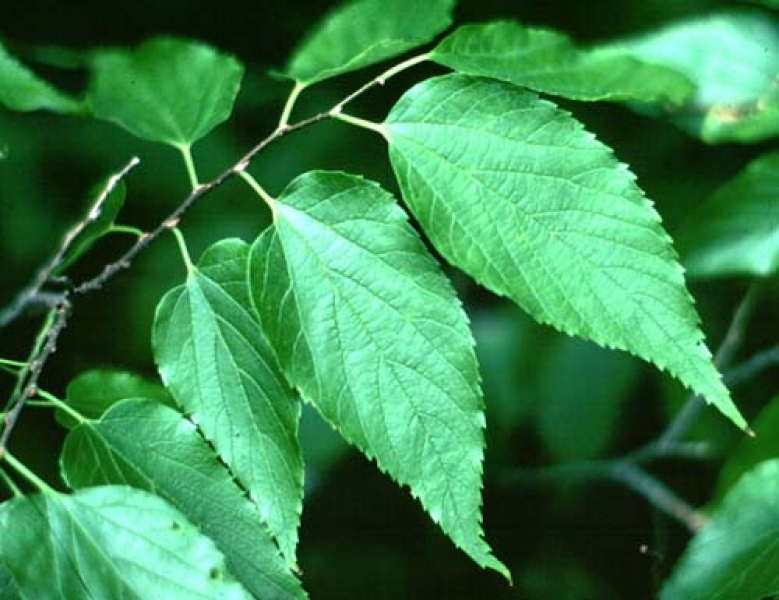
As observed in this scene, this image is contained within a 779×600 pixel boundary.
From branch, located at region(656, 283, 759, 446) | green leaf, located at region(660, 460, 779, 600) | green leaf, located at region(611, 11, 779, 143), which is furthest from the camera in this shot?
branch, located at region(656, 283, 759, 446)

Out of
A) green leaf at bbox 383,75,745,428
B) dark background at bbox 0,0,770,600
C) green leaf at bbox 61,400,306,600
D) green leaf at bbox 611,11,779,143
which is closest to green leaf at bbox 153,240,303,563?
green leaf at bbox 61,400,306,600

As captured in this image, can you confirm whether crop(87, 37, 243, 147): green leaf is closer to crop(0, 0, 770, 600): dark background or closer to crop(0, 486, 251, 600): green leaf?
crop(0, 0, 770, 600): dark background

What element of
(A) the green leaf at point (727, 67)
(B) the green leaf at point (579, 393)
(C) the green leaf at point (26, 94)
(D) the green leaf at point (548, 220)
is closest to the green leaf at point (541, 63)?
(D) the green leaf at point (548, 220)

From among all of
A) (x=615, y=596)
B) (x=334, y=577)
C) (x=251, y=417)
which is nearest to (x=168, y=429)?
(x=251, y=417)

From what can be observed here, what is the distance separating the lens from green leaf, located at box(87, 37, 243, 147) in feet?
2.47

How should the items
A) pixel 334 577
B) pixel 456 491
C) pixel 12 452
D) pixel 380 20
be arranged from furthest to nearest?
pixel 334 577
pixel 12 452
pixel 380 20
pixel 456 491

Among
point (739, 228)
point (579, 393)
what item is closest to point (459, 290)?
point (579, 393)

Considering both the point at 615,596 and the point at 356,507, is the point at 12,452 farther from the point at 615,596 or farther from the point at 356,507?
the point at 615,596

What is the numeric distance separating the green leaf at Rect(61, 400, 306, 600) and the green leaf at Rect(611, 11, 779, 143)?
400mm

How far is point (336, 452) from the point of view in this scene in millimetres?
970

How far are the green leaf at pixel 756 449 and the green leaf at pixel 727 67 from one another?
203 mm

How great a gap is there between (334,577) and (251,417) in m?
0.38

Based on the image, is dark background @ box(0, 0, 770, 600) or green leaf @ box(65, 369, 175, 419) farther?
dark background @ box(0, 0, 770, 600)

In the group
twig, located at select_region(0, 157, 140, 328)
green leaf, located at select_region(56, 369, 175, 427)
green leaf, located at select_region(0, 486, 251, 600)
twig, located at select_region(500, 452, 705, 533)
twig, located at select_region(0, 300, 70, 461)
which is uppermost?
twig, located at select_region(0, 157, 140, 328)
